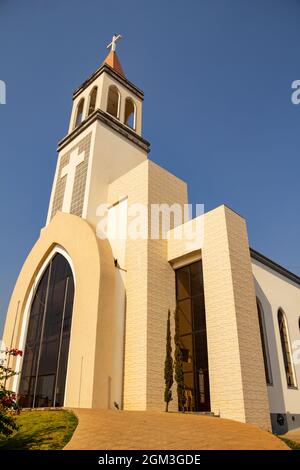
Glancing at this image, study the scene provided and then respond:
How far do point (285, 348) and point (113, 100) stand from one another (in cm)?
2163

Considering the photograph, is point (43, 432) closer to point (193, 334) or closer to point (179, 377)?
point (179, 377)

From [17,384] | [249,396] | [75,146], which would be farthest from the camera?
[75,146]

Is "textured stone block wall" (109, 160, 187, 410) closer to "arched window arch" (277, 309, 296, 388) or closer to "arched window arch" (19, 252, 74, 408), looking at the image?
"arched window arch" (19, 252, 74, 408)

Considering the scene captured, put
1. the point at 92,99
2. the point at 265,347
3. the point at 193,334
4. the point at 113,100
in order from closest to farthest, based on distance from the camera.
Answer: the point at 193,334, the point at 265,347, the point at 92,99, the point at 113,100

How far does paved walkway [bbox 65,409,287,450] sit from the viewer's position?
304 inches

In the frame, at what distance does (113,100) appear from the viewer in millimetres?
28219

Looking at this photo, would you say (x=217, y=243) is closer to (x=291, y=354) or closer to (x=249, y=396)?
(x=249, y=396)

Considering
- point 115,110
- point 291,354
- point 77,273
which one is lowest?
point 291,354

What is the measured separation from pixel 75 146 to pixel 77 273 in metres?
10.6

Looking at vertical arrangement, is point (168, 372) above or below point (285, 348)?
below

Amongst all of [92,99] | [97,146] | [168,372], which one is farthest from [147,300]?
[92,99]

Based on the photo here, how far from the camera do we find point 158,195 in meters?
19.1

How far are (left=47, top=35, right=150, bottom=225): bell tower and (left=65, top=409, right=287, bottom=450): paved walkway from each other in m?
11.8
